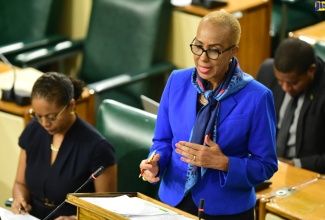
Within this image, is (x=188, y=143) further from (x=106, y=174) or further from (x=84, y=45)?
(x=84, y=45)

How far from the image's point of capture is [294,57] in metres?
3.83

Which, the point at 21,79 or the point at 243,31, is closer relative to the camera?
the point at 21,79

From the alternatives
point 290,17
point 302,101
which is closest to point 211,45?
point 302,101

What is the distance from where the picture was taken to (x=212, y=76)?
2.59 meters

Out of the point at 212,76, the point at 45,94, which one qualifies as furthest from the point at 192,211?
the point at 45,94

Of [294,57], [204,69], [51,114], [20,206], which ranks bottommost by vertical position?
[20,206]

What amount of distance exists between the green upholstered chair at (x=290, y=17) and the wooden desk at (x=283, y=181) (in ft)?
6.63

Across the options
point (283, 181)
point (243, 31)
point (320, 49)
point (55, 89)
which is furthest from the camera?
point (243, 31)

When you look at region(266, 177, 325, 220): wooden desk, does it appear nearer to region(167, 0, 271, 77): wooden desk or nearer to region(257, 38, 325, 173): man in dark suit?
region(257, 38, 325, 173): man in dark suit

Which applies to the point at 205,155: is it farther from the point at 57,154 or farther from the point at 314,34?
the point at 314,34

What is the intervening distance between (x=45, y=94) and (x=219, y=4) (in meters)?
2.01

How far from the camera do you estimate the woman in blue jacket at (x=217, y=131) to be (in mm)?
2562

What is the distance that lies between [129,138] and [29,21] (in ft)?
7.86

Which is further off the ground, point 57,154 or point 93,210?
point 93,210
